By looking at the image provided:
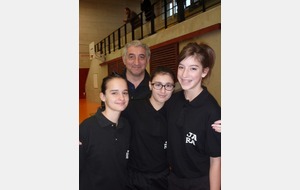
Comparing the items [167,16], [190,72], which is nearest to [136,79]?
[190,72]

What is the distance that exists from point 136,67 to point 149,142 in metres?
0.81

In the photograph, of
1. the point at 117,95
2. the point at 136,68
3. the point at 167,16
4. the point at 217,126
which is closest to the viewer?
the point at 217,126

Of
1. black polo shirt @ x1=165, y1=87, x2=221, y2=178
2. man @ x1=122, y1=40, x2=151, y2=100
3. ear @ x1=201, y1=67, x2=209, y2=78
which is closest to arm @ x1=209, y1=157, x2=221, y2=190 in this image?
black polo shirt @ x1=165, y1=87, x2=221, y2=178

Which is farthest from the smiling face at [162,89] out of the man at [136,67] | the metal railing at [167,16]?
the metal railing at [167,16]

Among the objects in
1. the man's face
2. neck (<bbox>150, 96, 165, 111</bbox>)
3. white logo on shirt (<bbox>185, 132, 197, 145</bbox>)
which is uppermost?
the man's face

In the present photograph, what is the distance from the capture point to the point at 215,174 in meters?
1.03

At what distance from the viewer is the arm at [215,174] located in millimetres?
1034

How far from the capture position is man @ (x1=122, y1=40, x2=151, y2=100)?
1.88 metres

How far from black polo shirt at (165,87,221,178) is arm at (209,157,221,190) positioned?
39 mm

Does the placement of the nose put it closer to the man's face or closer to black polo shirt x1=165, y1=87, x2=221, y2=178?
black polo shirt x1=165, y1=87, x2=221, y2=178

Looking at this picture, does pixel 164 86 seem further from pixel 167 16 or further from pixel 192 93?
pixel 167 16

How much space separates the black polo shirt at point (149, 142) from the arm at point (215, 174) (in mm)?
287
